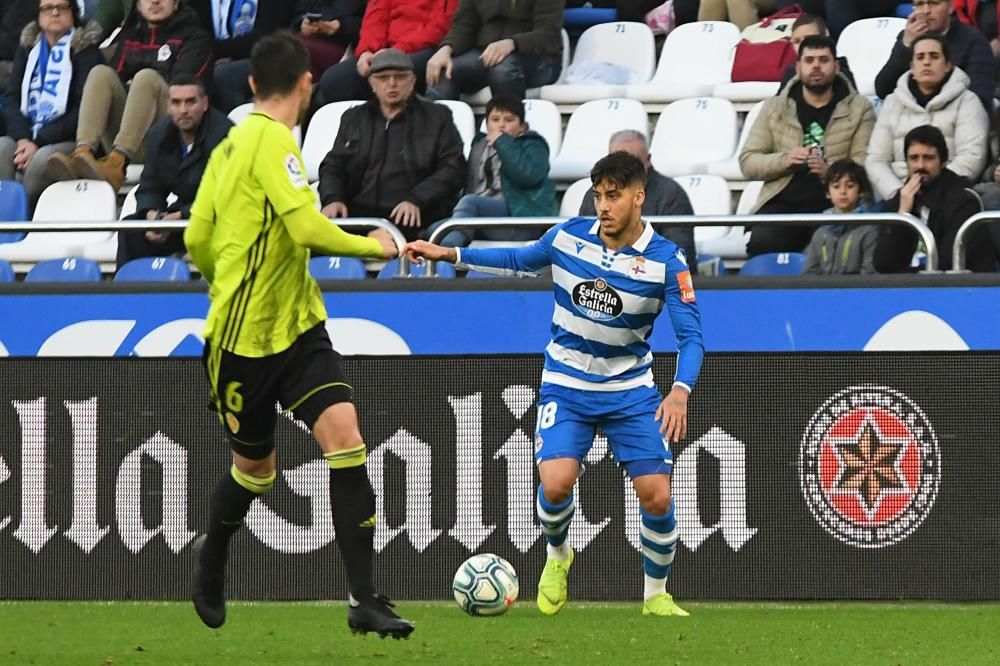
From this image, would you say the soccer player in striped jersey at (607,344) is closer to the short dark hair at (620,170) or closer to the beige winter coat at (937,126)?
the short dark hair at (620,170)

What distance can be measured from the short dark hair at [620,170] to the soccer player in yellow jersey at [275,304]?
5.18 feet

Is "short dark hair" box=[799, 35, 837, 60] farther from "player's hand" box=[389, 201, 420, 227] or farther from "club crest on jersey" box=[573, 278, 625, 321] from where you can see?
"club crest on jersey" box=[573, 278, 625, 321]

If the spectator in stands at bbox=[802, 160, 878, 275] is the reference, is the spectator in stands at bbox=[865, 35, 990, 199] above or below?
above

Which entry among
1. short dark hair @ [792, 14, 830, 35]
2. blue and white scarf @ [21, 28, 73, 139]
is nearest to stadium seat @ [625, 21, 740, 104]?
short dark hair @ [792, 14, 830, 35]

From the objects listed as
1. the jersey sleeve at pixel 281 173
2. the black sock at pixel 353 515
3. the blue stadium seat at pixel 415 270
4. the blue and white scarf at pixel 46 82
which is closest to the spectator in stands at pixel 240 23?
the blue and white scarf at pixel 46 82

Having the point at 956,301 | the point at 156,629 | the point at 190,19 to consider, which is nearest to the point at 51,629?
the point at 156,629

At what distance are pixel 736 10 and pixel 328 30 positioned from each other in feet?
9.76

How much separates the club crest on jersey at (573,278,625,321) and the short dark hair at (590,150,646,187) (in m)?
0.46

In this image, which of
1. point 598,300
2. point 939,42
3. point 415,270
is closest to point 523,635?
point 598,300

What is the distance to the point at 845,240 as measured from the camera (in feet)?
31.0

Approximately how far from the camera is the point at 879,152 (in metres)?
10.5

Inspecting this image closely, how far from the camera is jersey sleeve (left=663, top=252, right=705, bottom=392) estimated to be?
7230 millimetres

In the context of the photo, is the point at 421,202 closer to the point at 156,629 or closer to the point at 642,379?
the point at 642,379

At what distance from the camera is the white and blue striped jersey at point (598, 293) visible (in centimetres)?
760
